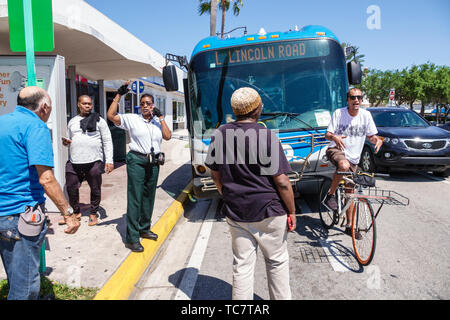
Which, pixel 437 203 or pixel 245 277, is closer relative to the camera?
pixel 245 277

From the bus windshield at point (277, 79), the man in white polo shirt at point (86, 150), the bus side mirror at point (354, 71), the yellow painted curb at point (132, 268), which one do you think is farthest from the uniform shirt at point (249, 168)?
the bus side mirror at point (354, 71)

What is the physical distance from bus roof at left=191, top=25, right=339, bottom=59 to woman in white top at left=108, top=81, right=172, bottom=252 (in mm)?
2188

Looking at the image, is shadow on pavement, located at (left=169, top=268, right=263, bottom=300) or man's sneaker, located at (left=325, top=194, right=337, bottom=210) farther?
man's sneaker, located at (left=325, top=194, right=337, bottom=210)

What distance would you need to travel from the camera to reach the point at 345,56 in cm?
582

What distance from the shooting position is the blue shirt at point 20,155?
216 centimetres

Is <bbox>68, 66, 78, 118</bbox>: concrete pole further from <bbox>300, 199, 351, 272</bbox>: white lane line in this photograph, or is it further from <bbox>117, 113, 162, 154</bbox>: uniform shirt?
<bbox>300, 199, 351, 272</bbox>: white lane line

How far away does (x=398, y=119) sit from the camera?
9891 millimetres

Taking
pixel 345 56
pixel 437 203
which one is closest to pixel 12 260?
pixel 345 56

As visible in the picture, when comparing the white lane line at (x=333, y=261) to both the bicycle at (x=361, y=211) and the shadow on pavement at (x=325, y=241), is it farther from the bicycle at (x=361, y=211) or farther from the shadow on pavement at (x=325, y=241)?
the bicycle at (x=361, y=211)

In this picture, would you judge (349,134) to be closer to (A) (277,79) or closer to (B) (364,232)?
(B) (364,232)

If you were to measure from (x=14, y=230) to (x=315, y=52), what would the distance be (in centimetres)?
511

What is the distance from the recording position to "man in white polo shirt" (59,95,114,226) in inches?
189

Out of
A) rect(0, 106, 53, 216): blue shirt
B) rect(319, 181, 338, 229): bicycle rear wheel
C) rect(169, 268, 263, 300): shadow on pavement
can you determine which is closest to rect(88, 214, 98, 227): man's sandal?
rect(169, 268, 263, 300): shadow on pavement
